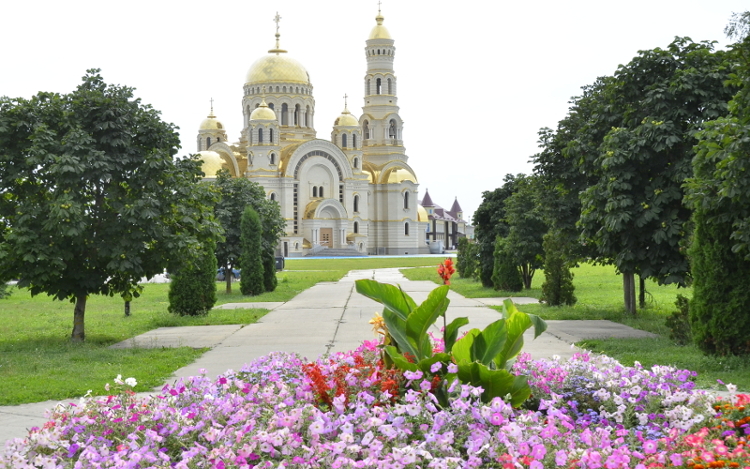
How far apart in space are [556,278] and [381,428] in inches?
549

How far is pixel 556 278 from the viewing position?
17.5m

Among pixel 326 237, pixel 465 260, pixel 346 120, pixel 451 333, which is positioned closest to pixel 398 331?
pixel 451 333

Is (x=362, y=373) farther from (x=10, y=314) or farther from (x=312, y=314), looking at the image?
(x=10, y=314)

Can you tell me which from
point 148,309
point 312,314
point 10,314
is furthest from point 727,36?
point 10,314

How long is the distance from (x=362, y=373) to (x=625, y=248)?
26.9ft

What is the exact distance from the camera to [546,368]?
19.4 feet

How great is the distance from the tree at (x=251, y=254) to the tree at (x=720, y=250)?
15.9m

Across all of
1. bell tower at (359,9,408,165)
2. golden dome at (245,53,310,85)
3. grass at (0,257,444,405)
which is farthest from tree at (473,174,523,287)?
bell tower at (359,9,408,165)

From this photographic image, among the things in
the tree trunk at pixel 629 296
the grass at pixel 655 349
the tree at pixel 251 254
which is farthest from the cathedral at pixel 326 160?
the tree trunk at pixel 629 296

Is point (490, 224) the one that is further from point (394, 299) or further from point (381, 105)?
point (381, 105)

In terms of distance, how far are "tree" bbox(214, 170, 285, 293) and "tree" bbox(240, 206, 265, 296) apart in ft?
5.21

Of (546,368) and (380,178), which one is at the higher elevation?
(380,178)

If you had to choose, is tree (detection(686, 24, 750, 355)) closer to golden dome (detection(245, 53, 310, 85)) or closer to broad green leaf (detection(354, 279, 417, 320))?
broad green leaf (detection(354, 279, 417, 320))

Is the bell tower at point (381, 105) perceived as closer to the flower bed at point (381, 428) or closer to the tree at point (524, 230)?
the tree at point (524, 230)
